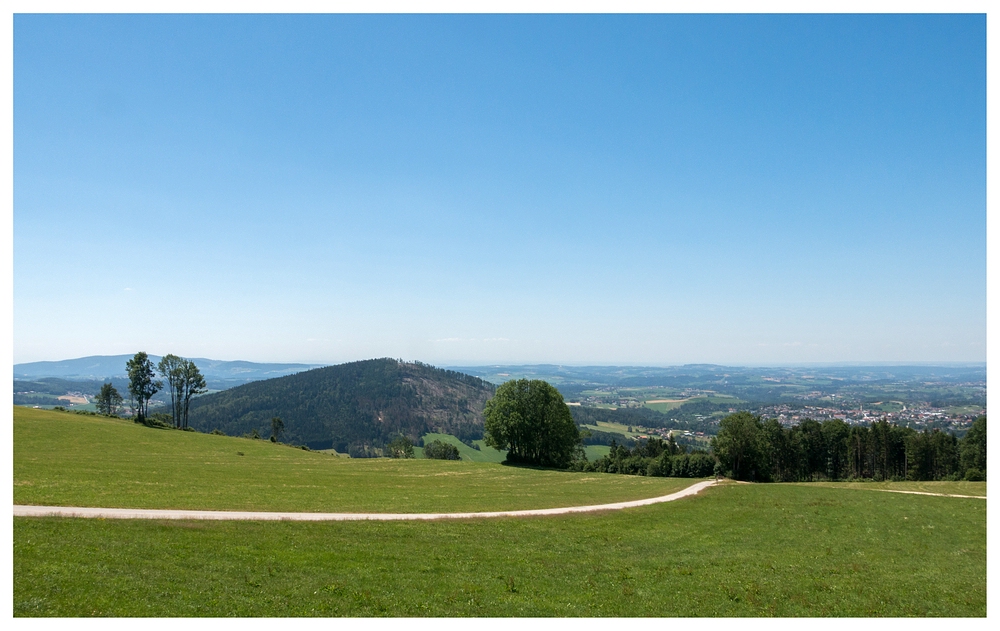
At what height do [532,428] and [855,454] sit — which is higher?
[532,428]

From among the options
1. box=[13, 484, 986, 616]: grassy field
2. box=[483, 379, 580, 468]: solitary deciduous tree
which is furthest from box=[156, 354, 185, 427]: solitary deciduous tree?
box=[13, 484, 986, 616]: grassy field

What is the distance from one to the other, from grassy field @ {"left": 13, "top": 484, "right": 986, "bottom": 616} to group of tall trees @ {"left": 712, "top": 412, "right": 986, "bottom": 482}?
43291mm

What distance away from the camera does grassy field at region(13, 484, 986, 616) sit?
44.2 feet

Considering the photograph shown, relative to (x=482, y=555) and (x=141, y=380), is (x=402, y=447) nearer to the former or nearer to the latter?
(x=141, y=380)

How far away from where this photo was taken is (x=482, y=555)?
18.9 m

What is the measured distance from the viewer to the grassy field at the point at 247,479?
83.0ft

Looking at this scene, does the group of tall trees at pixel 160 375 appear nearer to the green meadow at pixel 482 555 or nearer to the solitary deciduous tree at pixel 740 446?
the green meadow at pixel 482 555

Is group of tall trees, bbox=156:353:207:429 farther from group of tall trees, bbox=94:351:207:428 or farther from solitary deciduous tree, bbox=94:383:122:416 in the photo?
solitary deciduous tree, bbox=94:383:122:416

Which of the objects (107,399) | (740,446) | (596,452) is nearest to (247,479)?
(740,446)

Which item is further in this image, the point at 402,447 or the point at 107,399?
the point at 402,447

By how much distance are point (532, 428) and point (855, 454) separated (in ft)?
200

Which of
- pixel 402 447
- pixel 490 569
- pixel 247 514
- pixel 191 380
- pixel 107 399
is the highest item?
pixel 191 380
